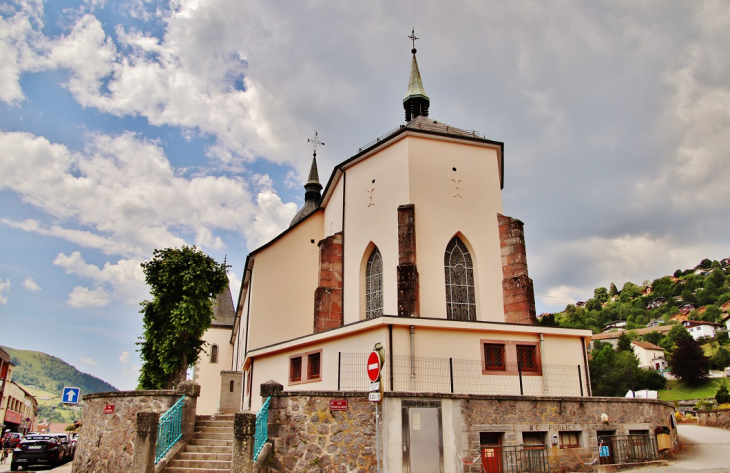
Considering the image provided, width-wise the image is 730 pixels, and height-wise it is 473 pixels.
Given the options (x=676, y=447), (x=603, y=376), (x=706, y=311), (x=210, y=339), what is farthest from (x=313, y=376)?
(x=706, y=311)

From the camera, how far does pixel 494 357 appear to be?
1623 centimetres

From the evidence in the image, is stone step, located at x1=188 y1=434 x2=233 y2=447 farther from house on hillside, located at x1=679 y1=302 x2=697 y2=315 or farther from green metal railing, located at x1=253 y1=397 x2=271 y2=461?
house on hillside, located at x1=679 y1=302 x2=697 y2=315

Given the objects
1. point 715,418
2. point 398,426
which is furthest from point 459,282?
point 715,418

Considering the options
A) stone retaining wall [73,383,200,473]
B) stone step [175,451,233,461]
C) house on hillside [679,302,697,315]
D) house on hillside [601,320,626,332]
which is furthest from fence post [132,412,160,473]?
house on hillside [679,302,697,315]

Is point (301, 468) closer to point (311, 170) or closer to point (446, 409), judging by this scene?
point (446, 409)

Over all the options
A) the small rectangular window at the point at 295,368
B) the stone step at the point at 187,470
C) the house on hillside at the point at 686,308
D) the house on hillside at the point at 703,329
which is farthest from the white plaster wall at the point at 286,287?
the house on hillside at the point at 686,308

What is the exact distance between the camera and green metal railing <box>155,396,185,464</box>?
1227 centimetres

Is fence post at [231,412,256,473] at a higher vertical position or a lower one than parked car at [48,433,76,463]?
higher

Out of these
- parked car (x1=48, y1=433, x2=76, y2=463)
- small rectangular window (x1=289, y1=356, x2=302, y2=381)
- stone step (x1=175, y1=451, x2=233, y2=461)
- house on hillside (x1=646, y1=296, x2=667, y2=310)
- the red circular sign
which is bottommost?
parked car (x1=48, y1=433, x2=76, y2=463)

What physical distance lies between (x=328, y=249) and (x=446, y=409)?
11615 millimetres

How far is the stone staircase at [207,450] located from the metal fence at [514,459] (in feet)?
19.1

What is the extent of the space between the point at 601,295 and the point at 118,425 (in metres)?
196

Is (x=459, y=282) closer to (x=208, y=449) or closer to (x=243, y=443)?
(x=208, y=449)

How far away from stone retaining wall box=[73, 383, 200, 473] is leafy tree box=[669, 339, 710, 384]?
265 feet
